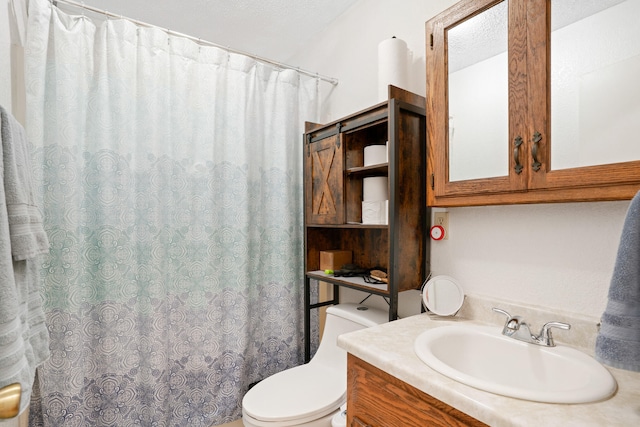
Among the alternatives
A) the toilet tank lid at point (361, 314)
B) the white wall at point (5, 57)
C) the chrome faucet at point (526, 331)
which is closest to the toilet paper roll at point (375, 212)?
the toilet tank lid at point (361, 314)

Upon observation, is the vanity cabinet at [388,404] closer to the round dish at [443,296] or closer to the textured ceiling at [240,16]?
the round dish at [443,296]

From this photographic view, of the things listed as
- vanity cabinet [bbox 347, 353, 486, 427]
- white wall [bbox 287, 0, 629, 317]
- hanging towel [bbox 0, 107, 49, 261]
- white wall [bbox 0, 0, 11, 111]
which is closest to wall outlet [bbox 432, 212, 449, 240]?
white wall [bbox 287, 0, 629, 317]

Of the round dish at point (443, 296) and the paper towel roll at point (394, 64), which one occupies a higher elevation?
the paper towel roll at point (394, 64)

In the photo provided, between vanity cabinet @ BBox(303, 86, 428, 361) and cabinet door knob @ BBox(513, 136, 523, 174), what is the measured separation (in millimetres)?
419

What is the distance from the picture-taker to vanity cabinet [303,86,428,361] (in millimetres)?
1309

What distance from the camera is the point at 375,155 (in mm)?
1523

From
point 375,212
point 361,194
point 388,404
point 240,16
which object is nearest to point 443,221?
point 375,212

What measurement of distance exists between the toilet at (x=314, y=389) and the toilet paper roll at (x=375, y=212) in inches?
Answer: 19.3

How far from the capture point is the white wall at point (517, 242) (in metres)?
0.97

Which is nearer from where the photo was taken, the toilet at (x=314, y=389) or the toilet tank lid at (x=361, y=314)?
the toilet at (x=314, y=389)

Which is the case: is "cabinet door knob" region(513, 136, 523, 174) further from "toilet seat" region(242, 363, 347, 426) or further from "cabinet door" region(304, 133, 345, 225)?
"toilet seat" region(242, 363, 347, 426)

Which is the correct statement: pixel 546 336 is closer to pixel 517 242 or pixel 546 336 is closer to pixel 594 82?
pixel 517 242

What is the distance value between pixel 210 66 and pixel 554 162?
66.9 inches

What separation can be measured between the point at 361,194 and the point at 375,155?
23 cm
